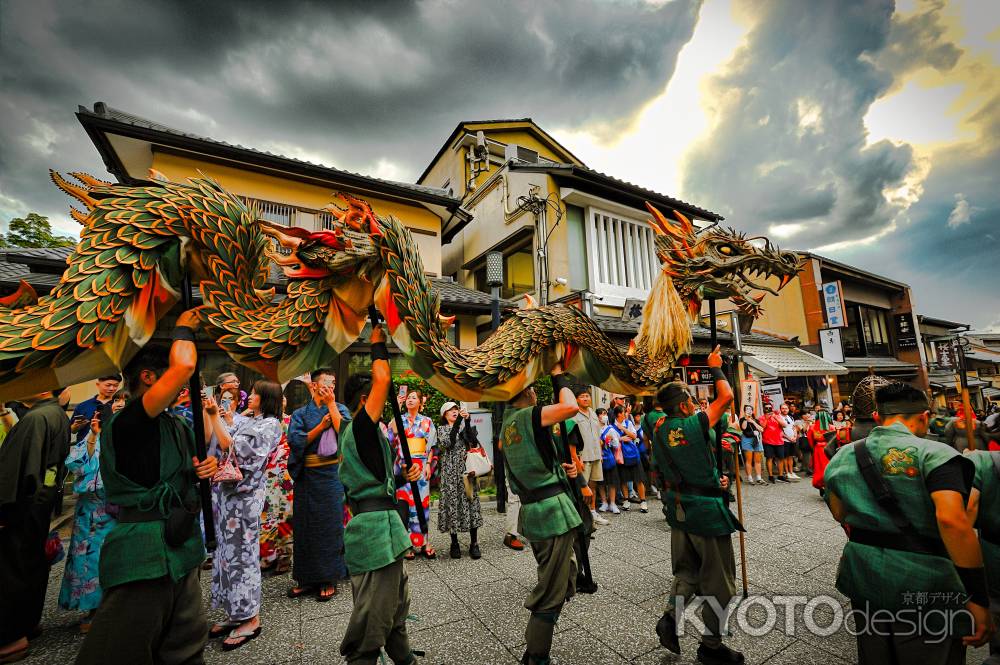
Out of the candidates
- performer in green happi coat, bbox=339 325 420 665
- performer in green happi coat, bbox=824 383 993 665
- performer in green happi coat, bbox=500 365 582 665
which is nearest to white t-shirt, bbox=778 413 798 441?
performer in green happi coat, bbox=824 383 993 665

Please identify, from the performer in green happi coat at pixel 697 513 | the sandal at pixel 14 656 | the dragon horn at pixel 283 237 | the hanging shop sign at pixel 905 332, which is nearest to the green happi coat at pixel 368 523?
the dragon horn at pixel 283 237

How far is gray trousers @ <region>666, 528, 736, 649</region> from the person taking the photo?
3129 millimetres

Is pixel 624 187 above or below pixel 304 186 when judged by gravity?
above

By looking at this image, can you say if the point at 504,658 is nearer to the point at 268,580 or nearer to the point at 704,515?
the point at 704,515

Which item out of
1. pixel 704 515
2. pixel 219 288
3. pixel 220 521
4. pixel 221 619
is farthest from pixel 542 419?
pixel 221 619

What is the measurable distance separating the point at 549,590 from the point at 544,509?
21.0 inches

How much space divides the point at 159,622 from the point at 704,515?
12.1 ft

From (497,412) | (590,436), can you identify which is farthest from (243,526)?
(590,436)

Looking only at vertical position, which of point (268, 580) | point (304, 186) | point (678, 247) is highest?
point (304, 186)

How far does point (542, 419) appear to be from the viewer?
3.22m

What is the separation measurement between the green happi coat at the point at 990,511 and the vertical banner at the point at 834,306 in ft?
59.3

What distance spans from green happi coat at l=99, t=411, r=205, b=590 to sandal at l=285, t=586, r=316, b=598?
93.4 inches

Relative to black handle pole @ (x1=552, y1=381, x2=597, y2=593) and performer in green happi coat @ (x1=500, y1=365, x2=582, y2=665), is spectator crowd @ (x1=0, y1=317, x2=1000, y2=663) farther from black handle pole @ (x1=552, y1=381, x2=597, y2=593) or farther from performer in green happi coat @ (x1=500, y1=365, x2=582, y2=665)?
performer in green happi coat @ (x1=500, y1=365, x2=582, y2=665)

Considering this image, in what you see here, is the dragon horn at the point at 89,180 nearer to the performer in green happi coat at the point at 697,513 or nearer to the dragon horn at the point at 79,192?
the dragon horn at the point at 79,192
